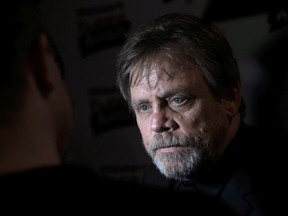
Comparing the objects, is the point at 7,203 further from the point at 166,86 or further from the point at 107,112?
the point at 107,112

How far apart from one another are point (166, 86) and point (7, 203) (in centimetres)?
71

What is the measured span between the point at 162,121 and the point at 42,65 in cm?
64

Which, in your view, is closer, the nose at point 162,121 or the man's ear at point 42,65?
the man's ear at point 42,65

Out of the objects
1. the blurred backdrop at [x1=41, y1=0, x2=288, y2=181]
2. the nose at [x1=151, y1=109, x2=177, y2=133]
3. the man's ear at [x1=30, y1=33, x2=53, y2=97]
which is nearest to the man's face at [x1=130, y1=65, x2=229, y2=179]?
the nose at [x1=151, y1=109, x2=177, y2=133]

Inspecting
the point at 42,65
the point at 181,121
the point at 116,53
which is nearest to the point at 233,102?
the point at 181,121

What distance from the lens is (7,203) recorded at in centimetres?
44

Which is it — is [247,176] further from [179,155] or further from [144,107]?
[144,107]

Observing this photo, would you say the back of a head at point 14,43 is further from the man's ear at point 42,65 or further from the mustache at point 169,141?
the mustache at point 169,141

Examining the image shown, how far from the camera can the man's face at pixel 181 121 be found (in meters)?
1.12

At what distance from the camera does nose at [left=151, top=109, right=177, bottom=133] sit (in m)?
1.12

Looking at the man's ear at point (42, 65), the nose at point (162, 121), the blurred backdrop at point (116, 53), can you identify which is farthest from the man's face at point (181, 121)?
the blurred backdrop at point (116, 53)

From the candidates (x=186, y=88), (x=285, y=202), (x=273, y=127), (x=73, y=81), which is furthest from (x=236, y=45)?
(x=285, y=202)

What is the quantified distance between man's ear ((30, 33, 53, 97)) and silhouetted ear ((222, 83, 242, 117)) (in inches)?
27.9

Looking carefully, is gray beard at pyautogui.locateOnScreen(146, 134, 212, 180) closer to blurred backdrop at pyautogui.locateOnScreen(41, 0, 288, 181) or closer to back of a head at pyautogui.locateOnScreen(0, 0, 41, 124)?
back of a head at pyautogui.locateOnScreen(0, 0, 41, 124)
